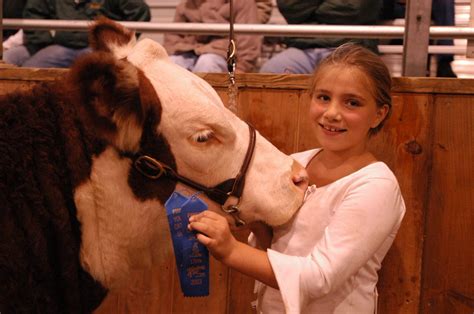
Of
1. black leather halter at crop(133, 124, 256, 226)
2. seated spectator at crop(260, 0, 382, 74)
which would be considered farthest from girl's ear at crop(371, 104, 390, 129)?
seated spectator at crop(260, 0, 382, 74)

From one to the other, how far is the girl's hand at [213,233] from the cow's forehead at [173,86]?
282 millimetres

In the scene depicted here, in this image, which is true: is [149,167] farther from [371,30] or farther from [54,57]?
[54,57]

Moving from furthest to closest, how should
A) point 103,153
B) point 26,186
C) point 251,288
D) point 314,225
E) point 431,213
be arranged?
point 251,288 → point 431,213 → point 314,225 → point 103,153 → point 26,186

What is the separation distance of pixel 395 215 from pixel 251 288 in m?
0.88

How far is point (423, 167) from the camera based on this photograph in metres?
2.00

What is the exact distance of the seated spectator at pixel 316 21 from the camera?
284 cm

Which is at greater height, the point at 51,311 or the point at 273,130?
the point at 273,130

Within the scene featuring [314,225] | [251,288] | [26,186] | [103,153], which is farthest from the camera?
[251,288]

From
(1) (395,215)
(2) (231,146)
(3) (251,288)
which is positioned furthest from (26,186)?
(3) (251,288)

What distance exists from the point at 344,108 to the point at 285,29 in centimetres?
98

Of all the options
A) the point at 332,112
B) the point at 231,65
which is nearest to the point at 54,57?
the point at 231,65

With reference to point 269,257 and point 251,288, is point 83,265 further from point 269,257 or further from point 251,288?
point 251,288

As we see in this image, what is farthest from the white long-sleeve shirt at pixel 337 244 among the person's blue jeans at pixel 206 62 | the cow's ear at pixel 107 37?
the person's blue jeans at pixel 206 62

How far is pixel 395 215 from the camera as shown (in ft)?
4.83
